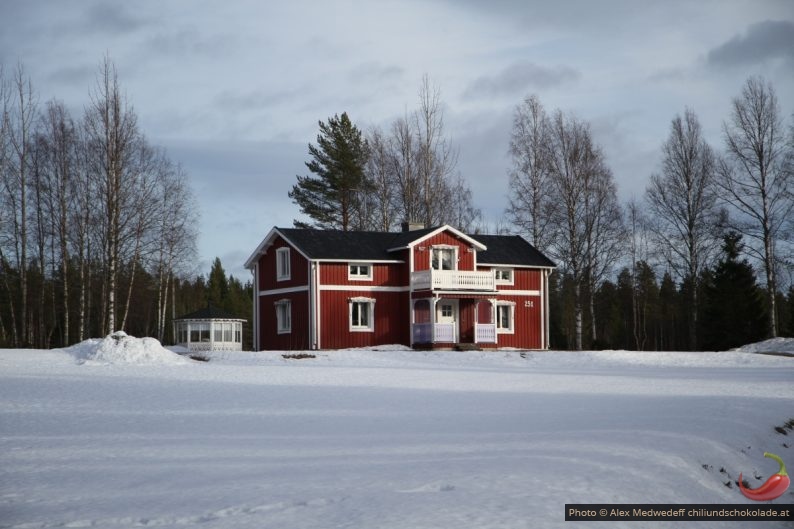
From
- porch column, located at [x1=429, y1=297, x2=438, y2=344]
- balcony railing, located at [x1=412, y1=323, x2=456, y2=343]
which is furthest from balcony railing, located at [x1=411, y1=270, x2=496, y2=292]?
balcony railing, located at [x1=412, y1=323, x2=456, y2=343]

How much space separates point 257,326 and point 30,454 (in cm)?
3392

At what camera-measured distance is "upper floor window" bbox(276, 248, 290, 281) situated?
45.3 m

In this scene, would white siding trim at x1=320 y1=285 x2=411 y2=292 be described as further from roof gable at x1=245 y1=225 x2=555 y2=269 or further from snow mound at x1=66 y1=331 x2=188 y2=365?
snow mound at x1=66 y1=331 x2=188 y2=365

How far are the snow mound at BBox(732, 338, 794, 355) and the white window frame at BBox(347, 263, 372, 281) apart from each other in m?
19.0

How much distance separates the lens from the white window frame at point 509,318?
47469mm

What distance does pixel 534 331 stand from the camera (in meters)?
48.4

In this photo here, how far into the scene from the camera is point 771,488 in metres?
14.0

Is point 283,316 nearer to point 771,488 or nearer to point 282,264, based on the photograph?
point 282,264

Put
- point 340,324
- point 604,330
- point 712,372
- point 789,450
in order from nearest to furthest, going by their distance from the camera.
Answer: point 789,450
point 712,372
point 340,324
point 604,330

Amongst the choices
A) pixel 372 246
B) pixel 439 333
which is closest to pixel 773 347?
pixel 439 333

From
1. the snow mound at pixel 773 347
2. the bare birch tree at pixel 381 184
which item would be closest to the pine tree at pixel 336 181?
the bare birch tree at pixel 381 184

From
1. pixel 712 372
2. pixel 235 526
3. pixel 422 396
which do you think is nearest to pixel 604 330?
pixel 712 372

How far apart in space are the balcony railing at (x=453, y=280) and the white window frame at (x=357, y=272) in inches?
88.0

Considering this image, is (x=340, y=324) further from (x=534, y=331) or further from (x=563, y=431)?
(x=563, y=431)
